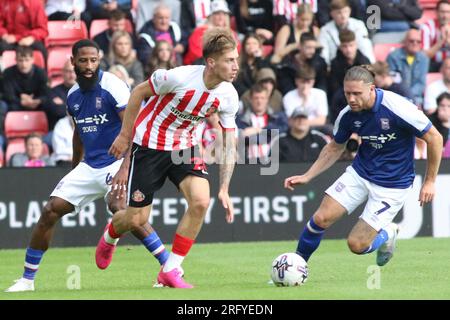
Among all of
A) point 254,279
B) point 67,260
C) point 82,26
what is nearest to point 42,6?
point 82,26

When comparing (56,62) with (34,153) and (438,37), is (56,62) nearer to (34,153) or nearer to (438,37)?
(34,153)

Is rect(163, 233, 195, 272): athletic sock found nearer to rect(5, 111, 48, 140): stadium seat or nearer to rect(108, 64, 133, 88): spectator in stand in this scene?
rect(108, 64, 133, 88): spectator in stand

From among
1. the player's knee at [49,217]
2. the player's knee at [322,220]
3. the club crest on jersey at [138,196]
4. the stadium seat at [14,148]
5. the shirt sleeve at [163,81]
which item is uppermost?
the shirt sleeve at [163,81]

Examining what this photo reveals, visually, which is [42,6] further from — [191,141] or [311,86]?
[191,141]

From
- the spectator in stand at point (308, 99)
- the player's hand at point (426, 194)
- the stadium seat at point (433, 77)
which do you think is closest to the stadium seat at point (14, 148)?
the spectator in stand at point (308, 99)

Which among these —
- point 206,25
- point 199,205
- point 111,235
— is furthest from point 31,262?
point 206,25

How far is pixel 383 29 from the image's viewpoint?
18547 mm

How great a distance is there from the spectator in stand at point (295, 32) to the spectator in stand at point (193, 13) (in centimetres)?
117

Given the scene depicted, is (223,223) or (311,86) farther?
(311,86)

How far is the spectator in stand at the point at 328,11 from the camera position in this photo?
59.4 ft

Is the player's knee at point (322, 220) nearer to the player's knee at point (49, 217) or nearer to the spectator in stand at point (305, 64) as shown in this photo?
the player's knee at point (49, 217)

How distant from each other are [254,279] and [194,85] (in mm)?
2227

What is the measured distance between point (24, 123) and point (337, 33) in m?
4.87

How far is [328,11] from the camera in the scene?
18.2 m
